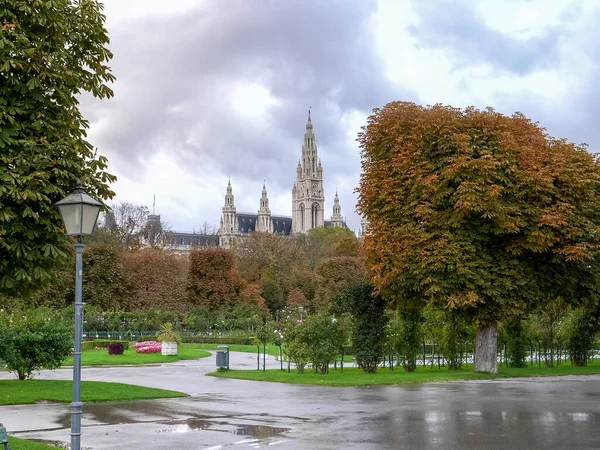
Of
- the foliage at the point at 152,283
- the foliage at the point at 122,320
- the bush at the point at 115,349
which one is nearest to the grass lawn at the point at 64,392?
the bush at the point at 115,349

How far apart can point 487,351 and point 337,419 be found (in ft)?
57.2

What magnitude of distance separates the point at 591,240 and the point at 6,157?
82.9ft

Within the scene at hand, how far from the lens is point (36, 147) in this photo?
1453 centimetres

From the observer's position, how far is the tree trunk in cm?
3294

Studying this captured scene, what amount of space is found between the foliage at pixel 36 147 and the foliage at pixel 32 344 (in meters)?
10.4

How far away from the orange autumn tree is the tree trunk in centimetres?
4

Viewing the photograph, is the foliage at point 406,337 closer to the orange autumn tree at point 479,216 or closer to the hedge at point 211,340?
the orange autumn tree at point 479,216

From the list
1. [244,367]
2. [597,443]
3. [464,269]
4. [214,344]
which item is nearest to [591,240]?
[464,269]

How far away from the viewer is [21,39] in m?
14.3

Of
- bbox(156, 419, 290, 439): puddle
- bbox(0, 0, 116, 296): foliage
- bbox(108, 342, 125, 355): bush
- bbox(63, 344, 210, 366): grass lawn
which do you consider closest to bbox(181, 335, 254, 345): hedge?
bbox(63, 344, 210, 366): grass lawn

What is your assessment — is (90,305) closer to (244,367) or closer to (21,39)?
(244,367)

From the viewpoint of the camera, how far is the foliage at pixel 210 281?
7956cm

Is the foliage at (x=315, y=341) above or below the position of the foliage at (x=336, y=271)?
below

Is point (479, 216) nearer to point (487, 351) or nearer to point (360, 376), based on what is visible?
point (487, 351)
